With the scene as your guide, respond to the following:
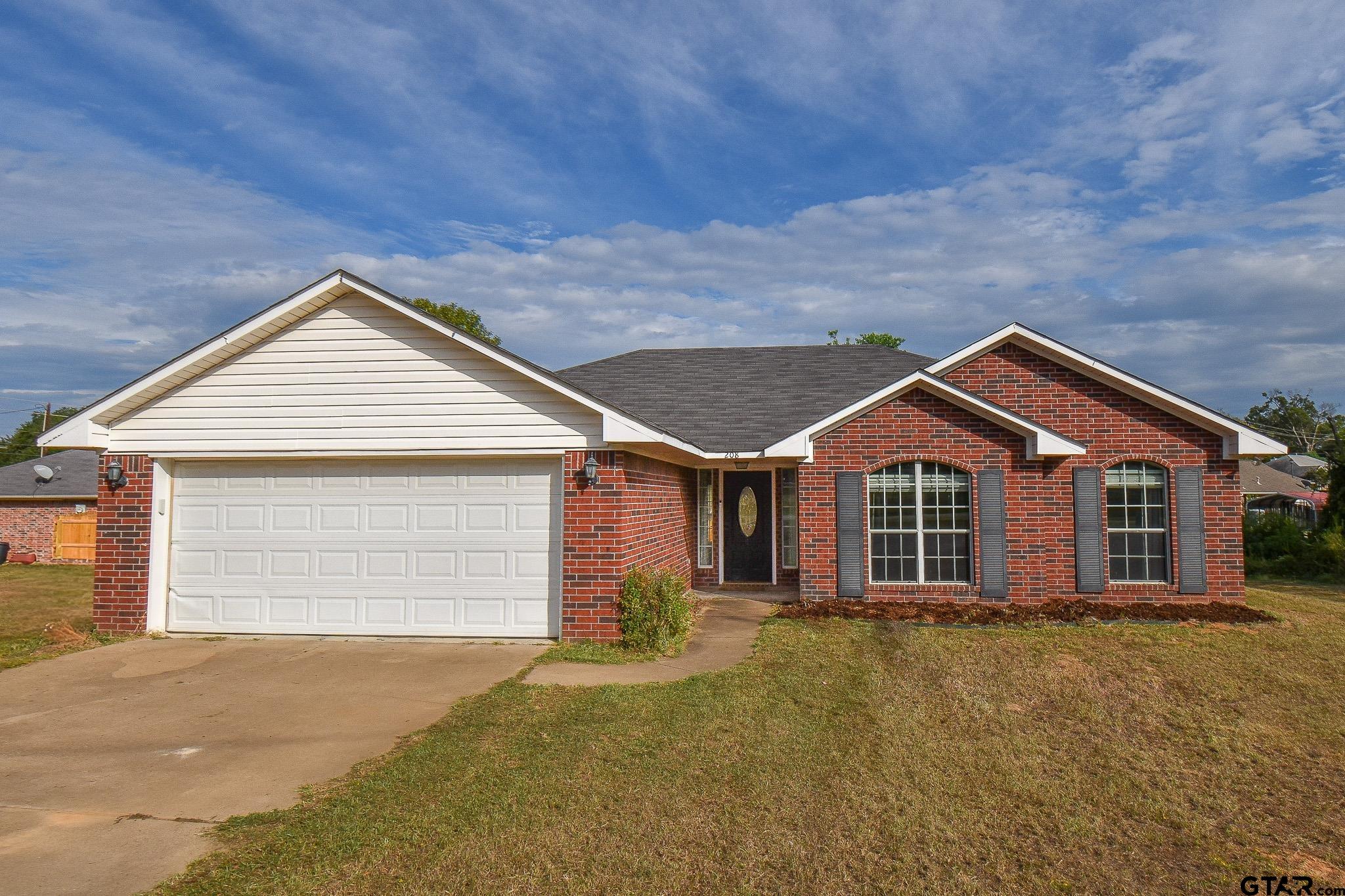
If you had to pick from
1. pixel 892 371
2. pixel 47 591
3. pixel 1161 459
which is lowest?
pixel 47 591

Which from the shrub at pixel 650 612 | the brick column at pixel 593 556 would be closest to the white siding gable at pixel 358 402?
the brick column at pixel 593 556

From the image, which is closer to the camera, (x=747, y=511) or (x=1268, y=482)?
(x=747, y=511)

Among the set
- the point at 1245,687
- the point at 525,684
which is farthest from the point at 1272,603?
the point at 525,684

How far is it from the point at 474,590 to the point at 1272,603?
42.2ft

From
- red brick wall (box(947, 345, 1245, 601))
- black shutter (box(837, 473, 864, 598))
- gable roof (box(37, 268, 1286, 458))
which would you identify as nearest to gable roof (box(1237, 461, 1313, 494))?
red brick wall (box(947, 345, 1245, 601))

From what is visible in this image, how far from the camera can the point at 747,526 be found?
15.6m

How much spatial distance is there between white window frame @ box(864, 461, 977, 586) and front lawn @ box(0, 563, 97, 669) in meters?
10.5

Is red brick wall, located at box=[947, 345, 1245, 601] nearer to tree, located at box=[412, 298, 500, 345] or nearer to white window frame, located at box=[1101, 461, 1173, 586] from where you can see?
white window frame, located at box=[1101, 461, 1173, 586]

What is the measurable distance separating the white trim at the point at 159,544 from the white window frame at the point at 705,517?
27.2ft

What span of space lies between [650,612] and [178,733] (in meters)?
4.75

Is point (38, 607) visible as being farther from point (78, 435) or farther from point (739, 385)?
point (739, 385)

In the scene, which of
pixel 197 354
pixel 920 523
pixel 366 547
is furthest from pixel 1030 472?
pixel 197 354

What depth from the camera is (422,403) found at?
9930mm

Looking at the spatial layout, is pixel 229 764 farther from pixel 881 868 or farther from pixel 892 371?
pixel 892 371
